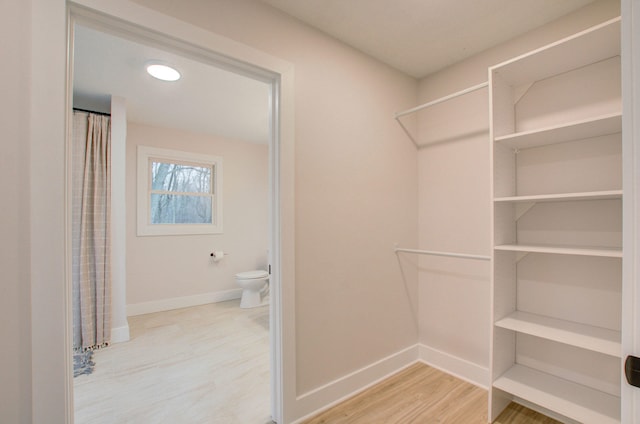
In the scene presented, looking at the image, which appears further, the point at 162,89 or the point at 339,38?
the point at 162,89

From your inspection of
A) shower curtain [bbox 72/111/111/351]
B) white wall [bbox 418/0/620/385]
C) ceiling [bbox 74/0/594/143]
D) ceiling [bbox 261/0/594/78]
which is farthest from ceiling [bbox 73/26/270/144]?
white wall [bbox 418/0/620/385]

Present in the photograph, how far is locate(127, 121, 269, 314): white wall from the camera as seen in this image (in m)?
3.65

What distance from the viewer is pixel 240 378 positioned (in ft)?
7.10

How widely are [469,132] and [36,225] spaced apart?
103 inches

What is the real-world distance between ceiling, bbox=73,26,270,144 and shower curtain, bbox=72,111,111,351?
0.41m

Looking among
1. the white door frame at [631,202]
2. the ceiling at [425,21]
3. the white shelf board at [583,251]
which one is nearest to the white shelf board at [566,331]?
the white shelf board at [583,251]

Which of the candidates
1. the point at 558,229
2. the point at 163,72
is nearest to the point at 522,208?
the point at 558,229

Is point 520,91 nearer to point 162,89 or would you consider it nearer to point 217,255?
point 162,89

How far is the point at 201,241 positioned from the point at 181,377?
2257 millimetres

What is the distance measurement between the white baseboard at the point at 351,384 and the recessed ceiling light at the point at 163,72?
2.69 m

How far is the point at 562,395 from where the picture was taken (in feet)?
5.10

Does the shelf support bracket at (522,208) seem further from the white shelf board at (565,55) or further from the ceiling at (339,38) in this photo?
the ceiling at (339,38)

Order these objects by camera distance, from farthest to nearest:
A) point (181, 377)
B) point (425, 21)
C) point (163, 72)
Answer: point (163, 72) → point (181, 377) → point (425, 21)

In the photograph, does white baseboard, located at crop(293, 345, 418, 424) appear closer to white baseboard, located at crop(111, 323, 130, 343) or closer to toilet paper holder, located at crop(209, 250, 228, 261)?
white baseboard, located at crop(111, 323, 130, 343)
